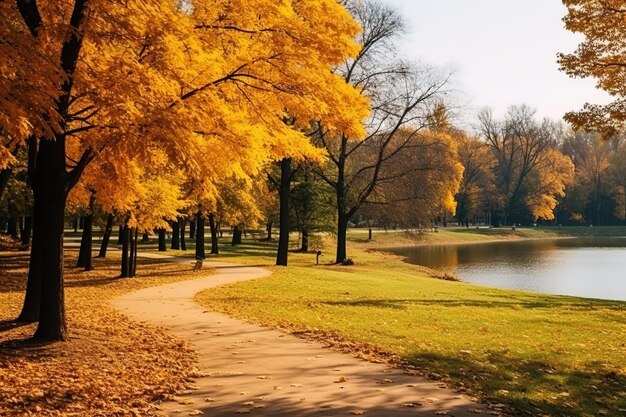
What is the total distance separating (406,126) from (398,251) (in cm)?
2121

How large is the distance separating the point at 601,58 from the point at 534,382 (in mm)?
12755

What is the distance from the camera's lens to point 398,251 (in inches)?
2178

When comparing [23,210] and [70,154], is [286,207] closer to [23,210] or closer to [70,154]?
[23,210]

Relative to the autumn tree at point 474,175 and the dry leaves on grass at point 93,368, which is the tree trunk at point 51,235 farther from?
the autumn tree at point 474,175

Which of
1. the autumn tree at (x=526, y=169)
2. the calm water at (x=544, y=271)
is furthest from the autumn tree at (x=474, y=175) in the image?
the calm water at (x=544, y=271)

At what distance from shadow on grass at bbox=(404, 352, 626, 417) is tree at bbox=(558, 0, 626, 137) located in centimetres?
1018

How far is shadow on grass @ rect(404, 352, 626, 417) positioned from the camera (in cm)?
694

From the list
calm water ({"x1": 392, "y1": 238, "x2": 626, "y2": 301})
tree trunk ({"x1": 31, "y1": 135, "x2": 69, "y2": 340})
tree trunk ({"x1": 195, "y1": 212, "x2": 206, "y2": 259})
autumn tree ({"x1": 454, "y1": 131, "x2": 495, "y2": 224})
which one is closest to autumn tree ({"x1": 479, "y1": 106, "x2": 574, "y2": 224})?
autumn tree ({"x1": 454, "y1": 131, "x2": 495, "y2": 224})

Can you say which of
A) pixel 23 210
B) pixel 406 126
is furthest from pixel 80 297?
pixel 406 126

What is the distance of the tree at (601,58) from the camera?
55.9ft

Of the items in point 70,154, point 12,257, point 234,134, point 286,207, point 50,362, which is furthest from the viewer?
point 286,207

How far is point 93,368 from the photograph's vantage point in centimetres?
782

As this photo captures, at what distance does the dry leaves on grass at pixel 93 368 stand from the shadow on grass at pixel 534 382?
355 centimetres

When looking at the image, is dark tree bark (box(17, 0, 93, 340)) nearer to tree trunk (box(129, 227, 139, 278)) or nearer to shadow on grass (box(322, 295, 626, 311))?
shadow on grass (box(322, 295, 626, 311))
